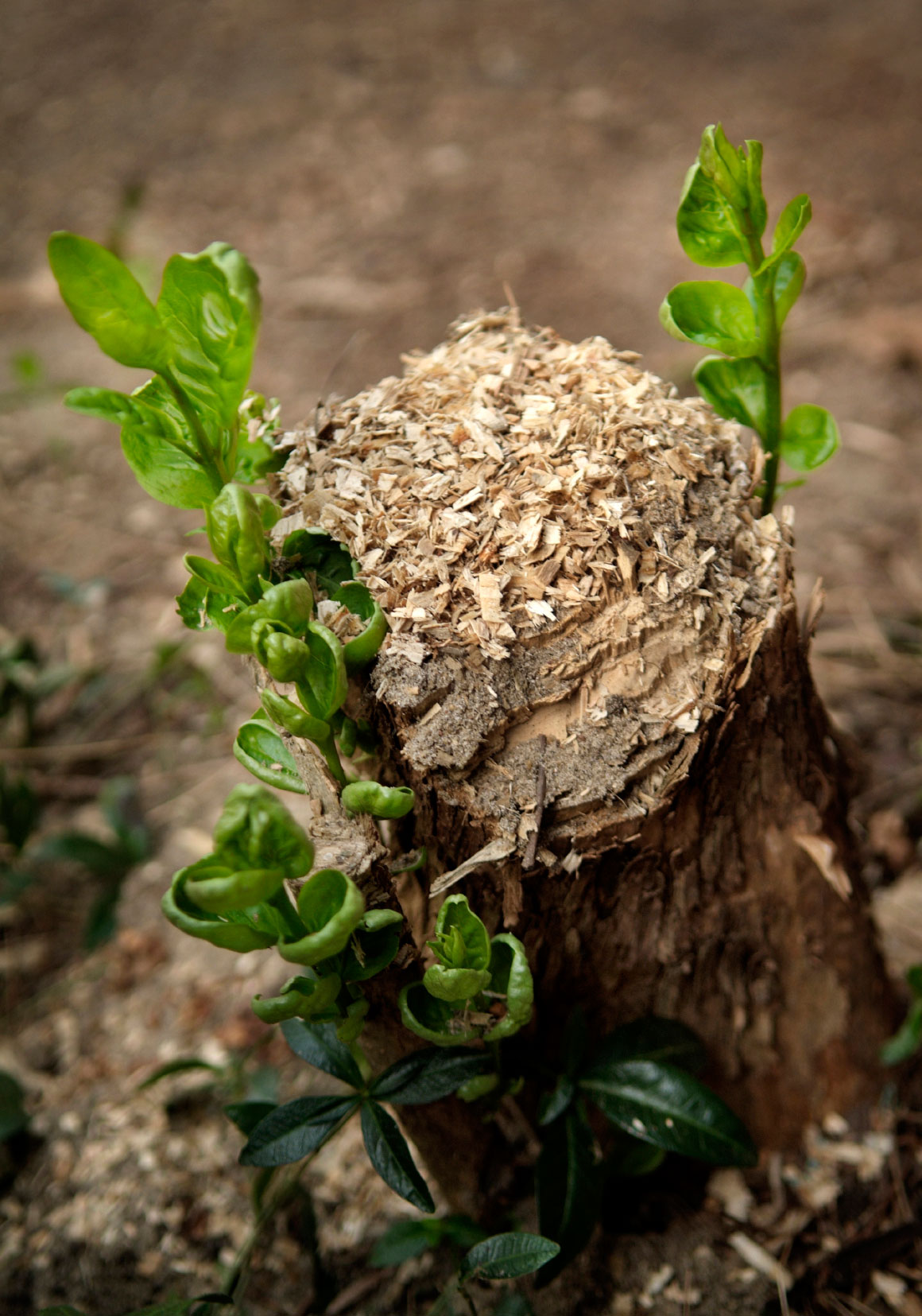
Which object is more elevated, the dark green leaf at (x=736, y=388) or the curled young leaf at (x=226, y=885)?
the dark green leaf at (x=736, y=388)

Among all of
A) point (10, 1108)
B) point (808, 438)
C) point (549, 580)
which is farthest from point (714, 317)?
point (10, 1108)

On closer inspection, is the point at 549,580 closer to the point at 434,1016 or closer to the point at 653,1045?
the point at 434,1016

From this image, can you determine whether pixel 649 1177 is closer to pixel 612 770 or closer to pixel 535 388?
pixel 612 770

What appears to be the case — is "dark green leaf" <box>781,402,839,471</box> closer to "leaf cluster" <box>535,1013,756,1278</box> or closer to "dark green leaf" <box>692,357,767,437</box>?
"dark green leaf" <box>692,357,767,437</box>

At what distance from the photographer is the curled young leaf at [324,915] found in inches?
26.5

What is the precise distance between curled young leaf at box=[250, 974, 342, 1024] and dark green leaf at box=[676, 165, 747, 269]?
0.69 metres

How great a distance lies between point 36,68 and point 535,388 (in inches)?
182

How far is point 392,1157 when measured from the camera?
2.74 ft

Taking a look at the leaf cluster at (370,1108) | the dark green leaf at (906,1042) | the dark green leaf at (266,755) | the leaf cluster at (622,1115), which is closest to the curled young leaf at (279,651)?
the dark green leaf at (266,755)

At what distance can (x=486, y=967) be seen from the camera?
81 cm

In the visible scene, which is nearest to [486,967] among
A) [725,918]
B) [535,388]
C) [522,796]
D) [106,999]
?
[522,796]

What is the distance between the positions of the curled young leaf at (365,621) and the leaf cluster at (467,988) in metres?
0.21

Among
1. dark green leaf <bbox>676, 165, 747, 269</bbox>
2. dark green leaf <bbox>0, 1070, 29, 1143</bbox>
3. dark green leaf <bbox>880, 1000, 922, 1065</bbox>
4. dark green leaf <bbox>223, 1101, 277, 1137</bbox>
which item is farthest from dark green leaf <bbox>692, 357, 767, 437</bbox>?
dark green leaf <bbox>0, 1070, 29, 1143</bbox>

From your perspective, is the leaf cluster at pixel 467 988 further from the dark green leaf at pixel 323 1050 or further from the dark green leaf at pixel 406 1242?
the dark green leaf at pixel 406 1242
